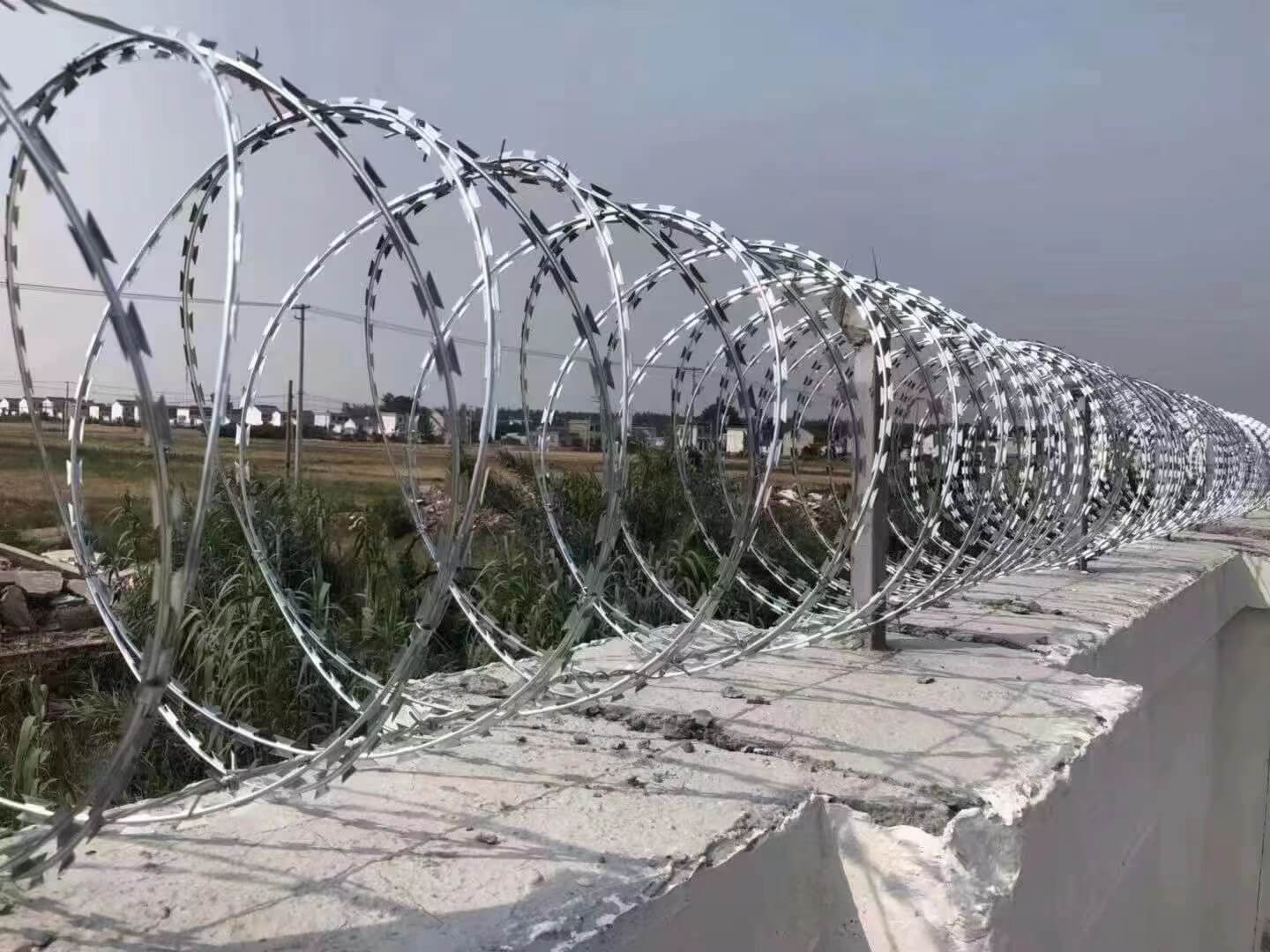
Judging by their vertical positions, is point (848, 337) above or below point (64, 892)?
above

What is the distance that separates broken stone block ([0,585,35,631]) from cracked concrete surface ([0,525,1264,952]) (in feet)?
12.4

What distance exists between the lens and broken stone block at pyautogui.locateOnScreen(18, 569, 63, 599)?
22.4 feet

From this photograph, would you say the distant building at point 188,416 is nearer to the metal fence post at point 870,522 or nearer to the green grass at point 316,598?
the green grass at point 316,598

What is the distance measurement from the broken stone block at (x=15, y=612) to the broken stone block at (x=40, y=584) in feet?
0.45

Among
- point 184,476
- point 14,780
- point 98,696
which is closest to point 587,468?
point 184,476

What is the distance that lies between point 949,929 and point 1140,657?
4416 mm

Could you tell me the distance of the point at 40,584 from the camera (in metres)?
6.88

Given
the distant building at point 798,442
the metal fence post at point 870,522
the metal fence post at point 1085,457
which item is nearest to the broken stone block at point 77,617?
the distant building at point 798,442

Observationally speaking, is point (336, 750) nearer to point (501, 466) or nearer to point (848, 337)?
point (848, 337)

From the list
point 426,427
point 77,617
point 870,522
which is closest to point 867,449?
point 870,522

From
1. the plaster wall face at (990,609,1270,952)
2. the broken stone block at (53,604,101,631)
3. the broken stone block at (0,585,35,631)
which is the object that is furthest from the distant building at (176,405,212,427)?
the plaster wall face at (990,609,1270,952)

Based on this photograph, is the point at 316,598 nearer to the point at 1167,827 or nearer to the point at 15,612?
the point at 15,612

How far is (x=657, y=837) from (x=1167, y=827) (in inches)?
194

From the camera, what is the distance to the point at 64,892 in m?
2.41
